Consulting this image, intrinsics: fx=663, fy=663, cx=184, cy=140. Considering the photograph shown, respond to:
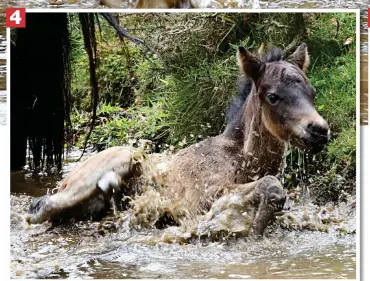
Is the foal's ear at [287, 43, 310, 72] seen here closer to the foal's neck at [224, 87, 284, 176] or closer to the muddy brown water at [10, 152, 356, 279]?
the foal's neck at [224, 87, 284, 176]

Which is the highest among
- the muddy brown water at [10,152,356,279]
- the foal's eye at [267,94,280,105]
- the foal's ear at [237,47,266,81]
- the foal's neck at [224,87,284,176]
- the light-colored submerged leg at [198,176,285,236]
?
the foal's ear at [237,47,266,81]

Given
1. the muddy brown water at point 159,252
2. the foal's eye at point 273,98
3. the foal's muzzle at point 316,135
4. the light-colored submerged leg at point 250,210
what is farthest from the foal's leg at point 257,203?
the foal's eye at point 273,98

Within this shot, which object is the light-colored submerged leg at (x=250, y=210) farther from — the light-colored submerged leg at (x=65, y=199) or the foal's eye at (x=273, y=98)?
the light-colored submerged leg at (x=65, y=199)

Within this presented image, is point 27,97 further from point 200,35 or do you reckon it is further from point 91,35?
point 200,35

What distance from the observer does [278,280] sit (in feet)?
14.2

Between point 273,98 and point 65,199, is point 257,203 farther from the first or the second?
point 65,199

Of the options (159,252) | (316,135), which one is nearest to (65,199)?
(159,252)

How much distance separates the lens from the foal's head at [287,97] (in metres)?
4.68

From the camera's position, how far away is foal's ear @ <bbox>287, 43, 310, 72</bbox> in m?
5.01

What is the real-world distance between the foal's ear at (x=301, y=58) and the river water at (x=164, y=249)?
36 centimetres

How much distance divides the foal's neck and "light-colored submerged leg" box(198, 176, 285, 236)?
218 millimetres

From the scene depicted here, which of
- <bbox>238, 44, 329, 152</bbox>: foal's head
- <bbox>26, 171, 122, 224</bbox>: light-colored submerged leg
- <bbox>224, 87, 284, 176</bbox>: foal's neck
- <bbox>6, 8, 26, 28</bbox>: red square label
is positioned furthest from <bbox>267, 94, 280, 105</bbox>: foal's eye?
<bbox>6, 8, 26, 28</bbox>: red square label

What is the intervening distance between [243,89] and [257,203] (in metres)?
0.93

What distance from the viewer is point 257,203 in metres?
4.73
